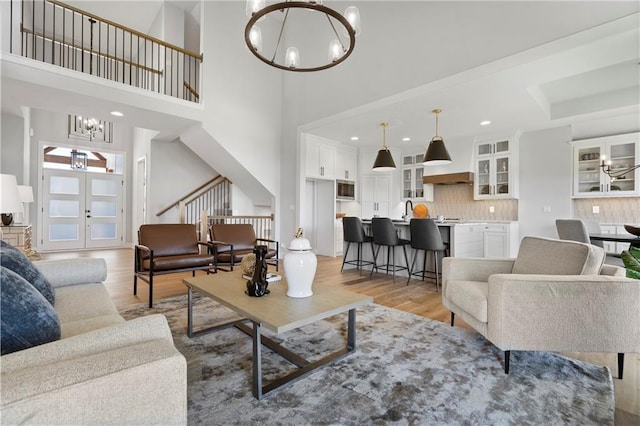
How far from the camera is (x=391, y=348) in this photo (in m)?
2.28

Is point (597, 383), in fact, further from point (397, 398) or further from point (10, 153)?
point (10, 153)

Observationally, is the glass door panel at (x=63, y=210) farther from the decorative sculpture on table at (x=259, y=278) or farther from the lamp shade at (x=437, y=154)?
the lamp shade at (x=437, y=154)

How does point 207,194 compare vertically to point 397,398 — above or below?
above

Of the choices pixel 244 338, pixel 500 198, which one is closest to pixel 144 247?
pixel 244 338

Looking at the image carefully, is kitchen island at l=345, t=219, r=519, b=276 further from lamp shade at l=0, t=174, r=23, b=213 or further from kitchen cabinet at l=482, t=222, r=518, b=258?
lamp shade at l=0, t=174, r=23, b=213

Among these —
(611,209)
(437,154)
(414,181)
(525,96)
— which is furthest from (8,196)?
(611,209)

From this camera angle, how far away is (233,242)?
4543mm

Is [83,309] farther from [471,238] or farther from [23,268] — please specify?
[471,238]

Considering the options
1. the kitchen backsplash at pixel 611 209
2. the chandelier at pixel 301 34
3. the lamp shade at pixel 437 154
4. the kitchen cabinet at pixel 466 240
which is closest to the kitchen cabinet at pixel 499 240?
the kitchen cabinet at pixel 466 240

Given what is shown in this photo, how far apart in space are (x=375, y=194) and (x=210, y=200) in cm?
414

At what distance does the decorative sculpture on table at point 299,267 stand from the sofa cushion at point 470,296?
115 centimetres

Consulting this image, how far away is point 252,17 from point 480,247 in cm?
471

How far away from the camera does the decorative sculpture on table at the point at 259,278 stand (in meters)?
2.08

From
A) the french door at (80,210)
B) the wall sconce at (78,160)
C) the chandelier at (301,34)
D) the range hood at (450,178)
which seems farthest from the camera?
the wall sconce at (78,160)
